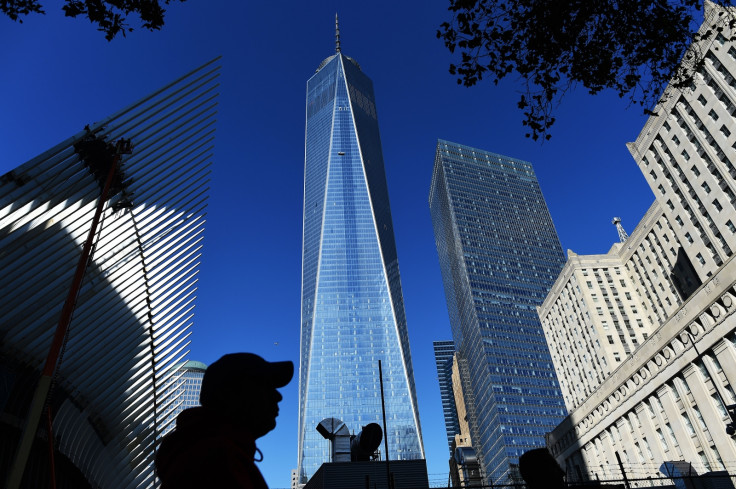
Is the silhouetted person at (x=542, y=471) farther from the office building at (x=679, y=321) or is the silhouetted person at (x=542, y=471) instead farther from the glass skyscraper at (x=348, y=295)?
the glass skyscraper at (x=348, y=295)

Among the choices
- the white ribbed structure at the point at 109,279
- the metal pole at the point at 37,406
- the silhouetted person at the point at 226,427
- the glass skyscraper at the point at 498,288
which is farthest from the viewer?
the glass skyscraper at the point at 498,288

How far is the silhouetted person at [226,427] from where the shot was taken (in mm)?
1433

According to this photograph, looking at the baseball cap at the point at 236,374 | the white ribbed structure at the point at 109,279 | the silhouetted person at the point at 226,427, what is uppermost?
→ the white ribbed structure at the point at 109,279

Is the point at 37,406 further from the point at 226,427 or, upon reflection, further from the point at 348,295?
the point at 348,295

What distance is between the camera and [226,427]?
5.61 ft

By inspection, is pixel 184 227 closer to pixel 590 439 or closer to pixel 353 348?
pixel 590 439

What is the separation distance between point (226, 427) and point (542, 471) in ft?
9.68

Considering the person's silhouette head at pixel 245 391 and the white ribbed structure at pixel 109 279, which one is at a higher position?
the white ribbed structure at pixel 109 279

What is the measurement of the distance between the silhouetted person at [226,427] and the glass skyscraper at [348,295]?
11950 centimetres

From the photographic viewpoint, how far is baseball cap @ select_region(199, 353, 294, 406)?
6.25 feet

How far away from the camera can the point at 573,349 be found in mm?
70375

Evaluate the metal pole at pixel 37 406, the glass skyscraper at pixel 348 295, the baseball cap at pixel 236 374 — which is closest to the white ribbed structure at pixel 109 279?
the metal pole at pixel 37 406

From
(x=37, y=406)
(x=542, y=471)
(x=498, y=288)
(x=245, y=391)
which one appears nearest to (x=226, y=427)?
(x=245, y=391)

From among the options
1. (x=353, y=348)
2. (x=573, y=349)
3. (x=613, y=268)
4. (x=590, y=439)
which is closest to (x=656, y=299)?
(x=613, y=268)
